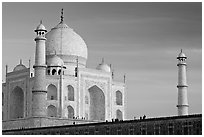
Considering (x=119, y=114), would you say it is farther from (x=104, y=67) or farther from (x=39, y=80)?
(x=39, y=80)

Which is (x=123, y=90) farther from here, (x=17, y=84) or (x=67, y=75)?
(x=17, y=84)

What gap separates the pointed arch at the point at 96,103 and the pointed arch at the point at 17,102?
3.33 meters

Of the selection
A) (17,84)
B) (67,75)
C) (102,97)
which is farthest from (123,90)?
(17,84)

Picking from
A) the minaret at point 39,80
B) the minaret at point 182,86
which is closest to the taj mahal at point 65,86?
the minaret at point 39,80

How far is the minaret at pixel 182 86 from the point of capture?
25906mm

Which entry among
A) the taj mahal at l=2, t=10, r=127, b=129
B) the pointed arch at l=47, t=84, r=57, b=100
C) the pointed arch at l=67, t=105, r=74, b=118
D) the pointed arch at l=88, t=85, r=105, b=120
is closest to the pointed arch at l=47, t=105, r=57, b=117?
the taj mahal at l=2, t=10, r=127, b=129

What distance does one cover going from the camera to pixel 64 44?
2844 cm

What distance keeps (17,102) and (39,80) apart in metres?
→ 4.12

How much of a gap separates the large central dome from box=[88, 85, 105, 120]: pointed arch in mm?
1845

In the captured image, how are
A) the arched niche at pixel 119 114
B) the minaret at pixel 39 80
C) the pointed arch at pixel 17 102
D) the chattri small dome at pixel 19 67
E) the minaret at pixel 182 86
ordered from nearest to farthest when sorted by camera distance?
the minaret at pixel 39 80 < the minaret at pixel 182 86 < the pointed arch at pixel 17 102 < the chattri small dome at pixel 19 67 < the arched niche at pixel 119 114

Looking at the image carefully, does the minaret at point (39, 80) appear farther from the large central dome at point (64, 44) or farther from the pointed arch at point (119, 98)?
the pointed arch at point (119, 98)

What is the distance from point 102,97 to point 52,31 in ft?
13.6

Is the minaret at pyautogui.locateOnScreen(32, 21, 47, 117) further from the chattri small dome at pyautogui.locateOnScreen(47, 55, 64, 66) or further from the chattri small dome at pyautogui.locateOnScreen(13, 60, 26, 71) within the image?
the chattri small dome at pyautogui.locateOnScreen(13, 60, 26, 71)

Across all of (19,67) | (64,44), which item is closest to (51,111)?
(19,67)
